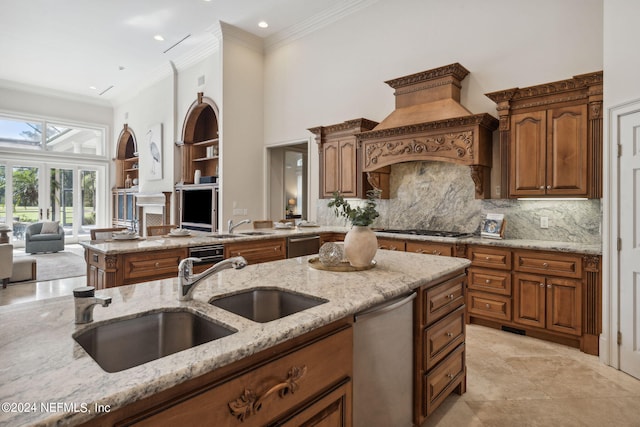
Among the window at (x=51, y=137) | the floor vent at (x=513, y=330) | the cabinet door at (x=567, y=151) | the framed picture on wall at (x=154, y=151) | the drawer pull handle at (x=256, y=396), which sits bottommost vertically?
the floor vent at (x=513, y=330)

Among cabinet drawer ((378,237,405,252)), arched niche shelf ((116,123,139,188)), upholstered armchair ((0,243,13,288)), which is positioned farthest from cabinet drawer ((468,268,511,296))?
arched niche shelf ((116,123,139,188))

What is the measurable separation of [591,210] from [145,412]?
13.8 ft

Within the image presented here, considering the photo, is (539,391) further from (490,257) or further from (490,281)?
(490,257)

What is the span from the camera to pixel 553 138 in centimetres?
345

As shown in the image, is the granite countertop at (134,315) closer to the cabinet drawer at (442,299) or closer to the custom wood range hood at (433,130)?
the cabinet drawer at (442,299)

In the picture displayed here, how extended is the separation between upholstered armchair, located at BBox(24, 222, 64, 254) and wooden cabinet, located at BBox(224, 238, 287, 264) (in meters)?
7.16

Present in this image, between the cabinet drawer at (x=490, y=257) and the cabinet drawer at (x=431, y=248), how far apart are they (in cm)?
24

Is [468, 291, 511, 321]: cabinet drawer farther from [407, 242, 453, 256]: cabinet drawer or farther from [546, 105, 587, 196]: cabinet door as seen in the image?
[546, 105, 587, 196]: cabinet door

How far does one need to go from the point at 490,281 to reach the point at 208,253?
9.89 feet

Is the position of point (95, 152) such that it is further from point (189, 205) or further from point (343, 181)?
point (343, 181)

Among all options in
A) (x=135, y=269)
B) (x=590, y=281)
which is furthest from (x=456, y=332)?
(x=135, y=269)

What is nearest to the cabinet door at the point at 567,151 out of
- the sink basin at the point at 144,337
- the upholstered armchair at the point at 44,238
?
the sink basin at the point at 144,337

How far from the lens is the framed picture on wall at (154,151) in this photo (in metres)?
8.05

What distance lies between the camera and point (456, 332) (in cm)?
226
